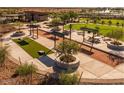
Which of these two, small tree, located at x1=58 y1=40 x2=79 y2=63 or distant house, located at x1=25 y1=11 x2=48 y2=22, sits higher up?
distant house, located at x1=25 y1=11 x2=48 y2=22

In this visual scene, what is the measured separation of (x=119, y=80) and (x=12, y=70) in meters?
10.0

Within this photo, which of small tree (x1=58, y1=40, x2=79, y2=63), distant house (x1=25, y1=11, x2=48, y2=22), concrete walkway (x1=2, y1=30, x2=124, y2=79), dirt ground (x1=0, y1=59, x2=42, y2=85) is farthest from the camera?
distant house (x1=25, y1=11, x2=48, y2=22)

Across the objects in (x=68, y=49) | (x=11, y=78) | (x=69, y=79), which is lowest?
(x=11, y=78)

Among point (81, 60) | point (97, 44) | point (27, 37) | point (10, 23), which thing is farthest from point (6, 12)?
point (81, 60)

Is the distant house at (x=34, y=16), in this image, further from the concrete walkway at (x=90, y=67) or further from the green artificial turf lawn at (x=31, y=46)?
the concrete walkway at (x=90, y=67)

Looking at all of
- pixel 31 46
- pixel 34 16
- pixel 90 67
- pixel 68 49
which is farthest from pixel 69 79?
pixel 34 16

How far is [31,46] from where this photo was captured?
81.5 ft

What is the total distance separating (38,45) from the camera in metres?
25.3

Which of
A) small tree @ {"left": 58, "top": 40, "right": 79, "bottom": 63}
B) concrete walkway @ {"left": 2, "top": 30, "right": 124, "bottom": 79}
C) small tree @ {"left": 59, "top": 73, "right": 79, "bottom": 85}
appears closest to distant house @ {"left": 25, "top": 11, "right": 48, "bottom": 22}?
concrete walkway @ {"left": 2, "top": 30, "right": 124, "bottom": 79}

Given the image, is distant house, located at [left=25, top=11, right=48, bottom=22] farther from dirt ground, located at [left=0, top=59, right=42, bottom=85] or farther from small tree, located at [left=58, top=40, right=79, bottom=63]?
dirt ground, located at [left=0, top=59, right=42, bottom=85]

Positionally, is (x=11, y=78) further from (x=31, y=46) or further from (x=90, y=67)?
(x=31, y=46)

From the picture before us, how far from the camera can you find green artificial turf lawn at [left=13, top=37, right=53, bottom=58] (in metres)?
21.9

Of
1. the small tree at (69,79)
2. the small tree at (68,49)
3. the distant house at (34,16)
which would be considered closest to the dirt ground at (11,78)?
the small tree at (69,79)

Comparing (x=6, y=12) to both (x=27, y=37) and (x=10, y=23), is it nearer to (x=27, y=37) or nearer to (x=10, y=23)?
(x=10, y=23)
